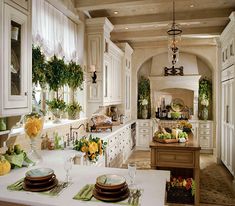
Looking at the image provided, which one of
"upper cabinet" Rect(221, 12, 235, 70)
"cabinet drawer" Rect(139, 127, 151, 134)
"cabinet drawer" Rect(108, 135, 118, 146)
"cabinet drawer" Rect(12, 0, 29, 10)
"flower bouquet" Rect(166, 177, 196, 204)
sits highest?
"upper cabinet" Rect(221, 12, 235, 70)

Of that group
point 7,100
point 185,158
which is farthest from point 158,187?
point 185,158

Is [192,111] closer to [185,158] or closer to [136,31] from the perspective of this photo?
[136,31]

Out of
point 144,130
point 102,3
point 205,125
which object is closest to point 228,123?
point 205,125

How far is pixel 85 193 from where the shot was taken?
5.33 ft

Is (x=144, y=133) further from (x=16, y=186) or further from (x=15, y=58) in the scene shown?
(x=16, y=186)

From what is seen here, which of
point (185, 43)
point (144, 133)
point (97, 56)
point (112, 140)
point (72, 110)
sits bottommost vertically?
point (144, 133)

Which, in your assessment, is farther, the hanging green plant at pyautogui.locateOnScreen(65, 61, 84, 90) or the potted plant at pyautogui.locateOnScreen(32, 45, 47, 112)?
the hanging green plant at pyautogui.locateOnScreen(65, 61, 84, 90)

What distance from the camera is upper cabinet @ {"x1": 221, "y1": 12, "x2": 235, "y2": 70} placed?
453 cm

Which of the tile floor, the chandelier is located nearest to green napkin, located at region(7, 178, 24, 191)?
the chandelier

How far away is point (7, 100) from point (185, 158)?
261 cm

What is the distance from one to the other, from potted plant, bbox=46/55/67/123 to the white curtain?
154mm

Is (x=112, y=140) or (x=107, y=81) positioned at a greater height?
(x=107, y=81)

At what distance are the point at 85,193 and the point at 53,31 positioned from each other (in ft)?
8.67

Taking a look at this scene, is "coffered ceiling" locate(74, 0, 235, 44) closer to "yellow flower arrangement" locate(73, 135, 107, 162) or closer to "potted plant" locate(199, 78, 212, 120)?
"potted plant" locate(199, 78, 212, 120)
